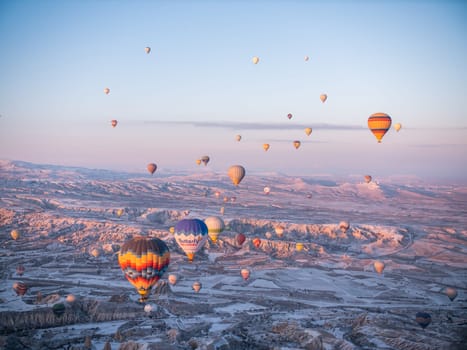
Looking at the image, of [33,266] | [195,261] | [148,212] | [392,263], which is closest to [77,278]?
[33,266]

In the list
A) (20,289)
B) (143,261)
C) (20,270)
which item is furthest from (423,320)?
(20,270)

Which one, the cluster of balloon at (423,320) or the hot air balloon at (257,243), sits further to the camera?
the hot air balloon at (257,243)

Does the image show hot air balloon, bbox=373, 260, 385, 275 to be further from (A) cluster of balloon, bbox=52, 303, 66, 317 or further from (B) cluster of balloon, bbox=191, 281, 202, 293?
(A) cluster of balloon, bbox=52, 303, 66, 317

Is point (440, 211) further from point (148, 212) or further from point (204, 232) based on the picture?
point (204, 232)

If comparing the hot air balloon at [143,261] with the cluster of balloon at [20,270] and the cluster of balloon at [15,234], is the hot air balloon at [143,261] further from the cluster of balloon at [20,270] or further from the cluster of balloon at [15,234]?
the cluster of balloon at [15,234]

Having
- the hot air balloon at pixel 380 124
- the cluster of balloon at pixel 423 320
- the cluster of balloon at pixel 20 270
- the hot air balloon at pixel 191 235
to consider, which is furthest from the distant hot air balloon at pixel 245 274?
the cluster of balloon at pixel 20 270

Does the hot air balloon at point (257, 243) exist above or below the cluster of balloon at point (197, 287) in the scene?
above
